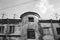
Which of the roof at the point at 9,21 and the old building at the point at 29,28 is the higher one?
the roof at the point at 9,21

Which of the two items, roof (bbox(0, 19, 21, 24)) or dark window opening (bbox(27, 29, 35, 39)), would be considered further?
roof (bbox(0, 19, 21, 24))

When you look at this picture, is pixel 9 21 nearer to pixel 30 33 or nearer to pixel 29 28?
pixel 29 28

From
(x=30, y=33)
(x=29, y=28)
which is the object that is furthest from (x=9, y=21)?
(x=30, y=33)

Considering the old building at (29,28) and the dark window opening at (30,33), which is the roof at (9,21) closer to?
the old building at (29,28)

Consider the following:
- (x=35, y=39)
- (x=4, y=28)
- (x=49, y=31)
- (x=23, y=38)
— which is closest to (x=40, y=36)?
(x=35, y=39)

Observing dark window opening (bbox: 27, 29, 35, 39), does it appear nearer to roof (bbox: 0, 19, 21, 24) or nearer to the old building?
the old building

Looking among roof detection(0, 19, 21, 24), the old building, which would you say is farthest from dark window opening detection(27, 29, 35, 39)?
roof detection(0, 19, 21, 24)

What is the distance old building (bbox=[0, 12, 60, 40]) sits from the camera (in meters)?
16.8

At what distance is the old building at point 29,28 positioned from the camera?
661 inches

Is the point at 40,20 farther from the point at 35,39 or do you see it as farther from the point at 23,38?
the point at 23,38

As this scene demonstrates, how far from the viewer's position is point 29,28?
1755cm

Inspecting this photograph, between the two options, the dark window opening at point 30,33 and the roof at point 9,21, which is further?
the roof at point 9,21

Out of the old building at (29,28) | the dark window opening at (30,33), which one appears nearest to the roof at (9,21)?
the old building at (29,28)

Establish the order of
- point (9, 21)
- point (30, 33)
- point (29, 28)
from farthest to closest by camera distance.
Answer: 1. point (9, 21)
2. point (29, 28)
3. point (30, 33)
